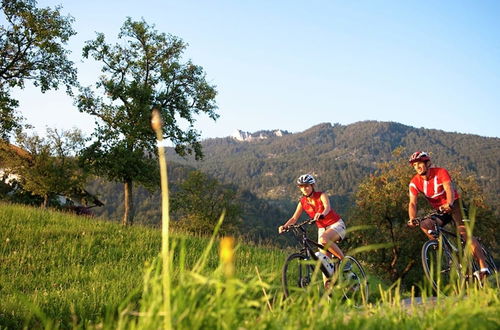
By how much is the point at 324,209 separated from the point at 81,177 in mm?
41502

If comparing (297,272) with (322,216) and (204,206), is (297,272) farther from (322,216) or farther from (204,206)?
(204,206)

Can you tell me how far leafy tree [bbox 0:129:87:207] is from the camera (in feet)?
147

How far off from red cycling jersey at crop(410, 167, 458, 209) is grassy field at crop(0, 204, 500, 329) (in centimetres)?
189

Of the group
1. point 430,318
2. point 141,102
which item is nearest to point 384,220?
point 141,102

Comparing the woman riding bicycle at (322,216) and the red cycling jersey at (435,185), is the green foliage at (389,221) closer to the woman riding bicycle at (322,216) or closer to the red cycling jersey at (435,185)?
the woman riding bicycle at (322,216)

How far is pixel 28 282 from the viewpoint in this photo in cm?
884

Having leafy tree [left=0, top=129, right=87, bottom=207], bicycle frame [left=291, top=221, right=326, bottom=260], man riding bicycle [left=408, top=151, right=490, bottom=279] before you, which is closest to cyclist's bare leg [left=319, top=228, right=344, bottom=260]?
bicycle frame [left=291, top=221, right=326, bottom=260]

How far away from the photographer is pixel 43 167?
148ft

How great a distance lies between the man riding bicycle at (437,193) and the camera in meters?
7.78

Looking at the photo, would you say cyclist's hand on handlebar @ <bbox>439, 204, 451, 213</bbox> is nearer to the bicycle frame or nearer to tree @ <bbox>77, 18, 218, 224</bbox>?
the bicycle frame

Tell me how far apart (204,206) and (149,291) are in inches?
2321

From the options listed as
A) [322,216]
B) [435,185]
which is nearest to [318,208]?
[322,216]

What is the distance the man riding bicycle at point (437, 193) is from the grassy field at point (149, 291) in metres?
1.64

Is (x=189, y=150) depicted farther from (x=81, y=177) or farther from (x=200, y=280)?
(x=200, y=280)
